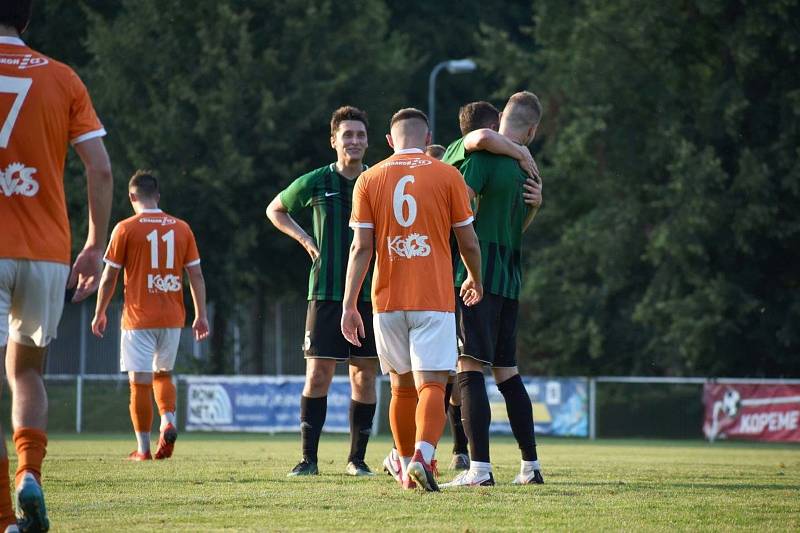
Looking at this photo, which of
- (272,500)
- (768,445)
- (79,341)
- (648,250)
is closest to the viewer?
(272,500)

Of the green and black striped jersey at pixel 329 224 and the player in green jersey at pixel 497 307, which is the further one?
the green and black striped jersey at pixel 329 224

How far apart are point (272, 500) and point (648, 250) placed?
24012 millimetres

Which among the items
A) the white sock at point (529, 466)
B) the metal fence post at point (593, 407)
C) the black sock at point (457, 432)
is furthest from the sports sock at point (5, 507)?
the metal fence post at point (593, 407)

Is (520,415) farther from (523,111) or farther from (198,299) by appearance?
(198,299)

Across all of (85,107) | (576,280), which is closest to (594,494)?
(85,107)

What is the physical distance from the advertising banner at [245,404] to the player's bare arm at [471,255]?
1578 cm

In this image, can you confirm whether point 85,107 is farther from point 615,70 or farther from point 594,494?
point 615,70

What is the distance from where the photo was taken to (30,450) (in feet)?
19.9

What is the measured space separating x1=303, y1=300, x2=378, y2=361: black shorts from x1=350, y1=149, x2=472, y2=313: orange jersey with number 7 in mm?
1810

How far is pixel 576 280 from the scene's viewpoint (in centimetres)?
3284

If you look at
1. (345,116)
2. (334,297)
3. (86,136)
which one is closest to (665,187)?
(345,116)

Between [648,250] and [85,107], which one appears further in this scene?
[648,250]

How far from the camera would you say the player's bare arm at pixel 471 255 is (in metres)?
8.02

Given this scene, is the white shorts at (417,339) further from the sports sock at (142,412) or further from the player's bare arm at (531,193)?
the sports sock at (142,412)
